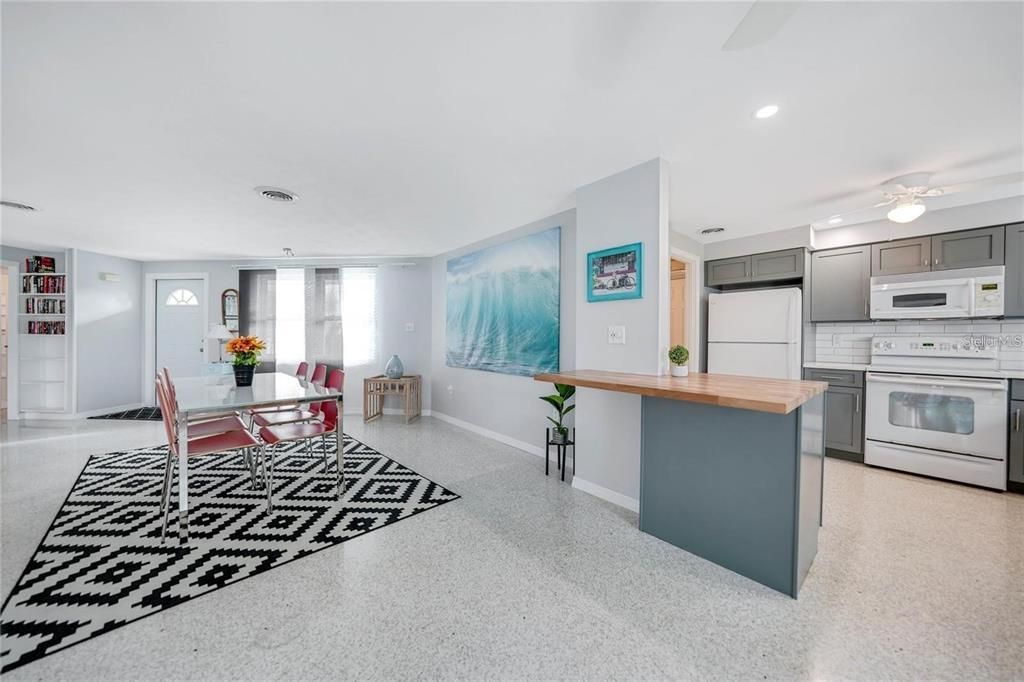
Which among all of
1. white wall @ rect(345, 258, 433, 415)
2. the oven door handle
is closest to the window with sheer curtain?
white wall @ rect(345, 258, 433, 415)

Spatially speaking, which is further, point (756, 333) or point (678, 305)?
point (678, 305)

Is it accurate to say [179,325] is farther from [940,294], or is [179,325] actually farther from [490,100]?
[940,294]

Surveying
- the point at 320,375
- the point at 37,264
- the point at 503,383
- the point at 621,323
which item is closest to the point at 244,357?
the point at 320,375

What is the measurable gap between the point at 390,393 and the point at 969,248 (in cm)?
588

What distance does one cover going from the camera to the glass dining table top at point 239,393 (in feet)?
7.55

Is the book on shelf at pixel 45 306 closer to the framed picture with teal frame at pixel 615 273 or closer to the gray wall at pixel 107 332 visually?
the gray wall at pixel 107 332

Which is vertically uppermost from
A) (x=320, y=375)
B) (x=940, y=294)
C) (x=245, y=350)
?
(x=940, y=294)

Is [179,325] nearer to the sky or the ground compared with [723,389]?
nearer to the sky

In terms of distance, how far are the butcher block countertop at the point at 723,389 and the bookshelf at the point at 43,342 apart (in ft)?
21.9

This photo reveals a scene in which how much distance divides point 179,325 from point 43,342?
140 cm

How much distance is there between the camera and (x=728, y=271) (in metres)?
4.27

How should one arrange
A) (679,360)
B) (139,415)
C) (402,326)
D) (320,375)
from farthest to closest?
(402,326) < (139,415) < (320,375) < (679,360)

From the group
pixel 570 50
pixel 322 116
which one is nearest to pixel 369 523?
pixel 322 116

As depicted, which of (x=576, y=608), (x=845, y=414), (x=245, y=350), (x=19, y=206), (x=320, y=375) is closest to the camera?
(x=576, y=608)
